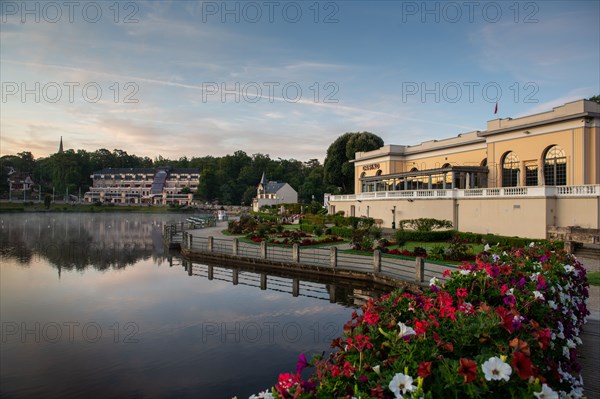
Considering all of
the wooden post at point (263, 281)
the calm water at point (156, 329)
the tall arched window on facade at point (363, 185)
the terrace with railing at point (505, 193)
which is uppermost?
the tall arched window on facade at point (363, 185)

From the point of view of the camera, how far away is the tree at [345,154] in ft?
196

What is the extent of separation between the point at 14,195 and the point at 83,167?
24.4 metres

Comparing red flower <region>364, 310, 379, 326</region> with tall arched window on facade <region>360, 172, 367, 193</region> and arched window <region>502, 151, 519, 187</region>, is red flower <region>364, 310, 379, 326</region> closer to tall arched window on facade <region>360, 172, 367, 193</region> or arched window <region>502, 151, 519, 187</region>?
arched window <region>502, 151, 519, 187</region>

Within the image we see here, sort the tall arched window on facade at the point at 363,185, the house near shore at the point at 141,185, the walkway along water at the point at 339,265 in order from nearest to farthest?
the walkway along water at the point at 339,265
the tall arched window on facade at the point at 363,185
the house near shore at the point at 141,185

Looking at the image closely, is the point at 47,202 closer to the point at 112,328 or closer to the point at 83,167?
the point at 83,167

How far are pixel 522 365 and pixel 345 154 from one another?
61873 mm

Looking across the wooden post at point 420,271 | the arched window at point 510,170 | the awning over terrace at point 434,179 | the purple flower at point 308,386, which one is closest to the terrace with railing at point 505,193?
the awning over terrace at point 434,179

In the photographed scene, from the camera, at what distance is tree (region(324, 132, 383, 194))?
59822mm

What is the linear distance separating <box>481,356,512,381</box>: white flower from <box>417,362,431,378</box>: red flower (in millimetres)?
335

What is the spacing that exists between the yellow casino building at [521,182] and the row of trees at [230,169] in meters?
21.5

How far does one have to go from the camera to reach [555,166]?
29281 millimetres

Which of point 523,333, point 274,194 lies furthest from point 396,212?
point 274,194

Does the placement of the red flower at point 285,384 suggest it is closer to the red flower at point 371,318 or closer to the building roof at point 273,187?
the red flower at point 371,318

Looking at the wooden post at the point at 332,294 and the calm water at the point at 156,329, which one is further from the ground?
the wooden post at the point at 332,294
